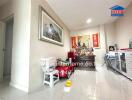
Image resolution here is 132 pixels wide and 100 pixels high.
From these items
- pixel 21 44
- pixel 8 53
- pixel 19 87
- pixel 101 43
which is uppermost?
pixel 101 43

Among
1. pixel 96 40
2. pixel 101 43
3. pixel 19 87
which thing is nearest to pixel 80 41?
pixel 96 40

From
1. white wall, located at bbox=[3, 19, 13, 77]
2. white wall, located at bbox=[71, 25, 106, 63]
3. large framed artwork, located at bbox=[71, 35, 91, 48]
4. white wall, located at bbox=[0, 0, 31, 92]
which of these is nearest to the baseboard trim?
white wall, located at bbox=[0, 0, 31, 92]

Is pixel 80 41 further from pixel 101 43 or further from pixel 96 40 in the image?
pixel 101 43

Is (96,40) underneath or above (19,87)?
above

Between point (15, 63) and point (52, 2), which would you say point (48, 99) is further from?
point (52, 2)

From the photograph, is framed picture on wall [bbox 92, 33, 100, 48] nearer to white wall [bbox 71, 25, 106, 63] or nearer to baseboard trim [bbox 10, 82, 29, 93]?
white wall [bbox 71, 25, 106, 63]

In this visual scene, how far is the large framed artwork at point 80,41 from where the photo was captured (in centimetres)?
558

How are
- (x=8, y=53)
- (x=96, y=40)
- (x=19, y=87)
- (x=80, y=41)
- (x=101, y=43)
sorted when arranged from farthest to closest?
(x=80, y=41)
(x=96, y=40)
(x=101, y=43)
(x=8, y=53)
(x=19, y=87)

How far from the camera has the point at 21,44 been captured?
2006 millimetres

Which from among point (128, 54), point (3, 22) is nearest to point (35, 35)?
point (3, 22)

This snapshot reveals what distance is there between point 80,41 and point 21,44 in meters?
4.35

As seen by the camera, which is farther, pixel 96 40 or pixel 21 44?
A: pixel 96 40

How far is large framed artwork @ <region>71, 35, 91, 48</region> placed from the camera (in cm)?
558

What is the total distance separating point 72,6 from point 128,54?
8.26 feet
